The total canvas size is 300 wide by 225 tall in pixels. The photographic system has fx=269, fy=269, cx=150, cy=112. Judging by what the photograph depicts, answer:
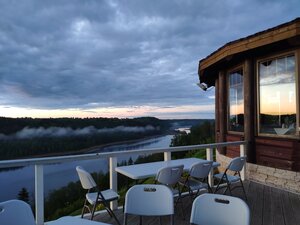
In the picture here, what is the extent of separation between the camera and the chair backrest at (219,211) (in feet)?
5.68

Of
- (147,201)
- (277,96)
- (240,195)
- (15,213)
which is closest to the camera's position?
(15,213)

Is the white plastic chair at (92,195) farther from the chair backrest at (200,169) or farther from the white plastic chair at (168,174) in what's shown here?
the chair backrest at (200,169)

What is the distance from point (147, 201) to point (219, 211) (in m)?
0.55

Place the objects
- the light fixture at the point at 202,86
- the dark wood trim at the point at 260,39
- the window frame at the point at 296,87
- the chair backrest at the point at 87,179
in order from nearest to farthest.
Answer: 1. the chair backrest at the point at 87,179
2. the dark wood trim at the point at 260,39
3. the window frame at the point at 296,87
4. the light fixture at the point at 202,86

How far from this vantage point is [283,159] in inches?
197

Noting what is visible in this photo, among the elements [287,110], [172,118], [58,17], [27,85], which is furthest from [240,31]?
[27,85]

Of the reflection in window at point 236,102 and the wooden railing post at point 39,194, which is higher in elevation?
the reflection in window at point 236,102

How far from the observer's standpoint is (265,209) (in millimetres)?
3844

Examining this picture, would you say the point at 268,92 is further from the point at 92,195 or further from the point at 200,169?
the point at 92,195

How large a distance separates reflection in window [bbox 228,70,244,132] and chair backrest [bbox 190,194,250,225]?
440cm

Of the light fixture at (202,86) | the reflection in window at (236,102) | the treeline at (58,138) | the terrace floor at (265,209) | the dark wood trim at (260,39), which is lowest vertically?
the terrace floor at (265,209)

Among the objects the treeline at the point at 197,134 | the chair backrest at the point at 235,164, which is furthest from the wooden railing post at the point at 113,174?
the treeline at the point at 197,134

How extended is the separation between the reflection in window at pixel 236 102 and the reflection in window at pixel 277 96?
1.99 ft

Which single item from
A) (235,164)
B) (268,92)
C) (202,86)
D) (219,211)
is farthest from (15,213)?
(202,86)
